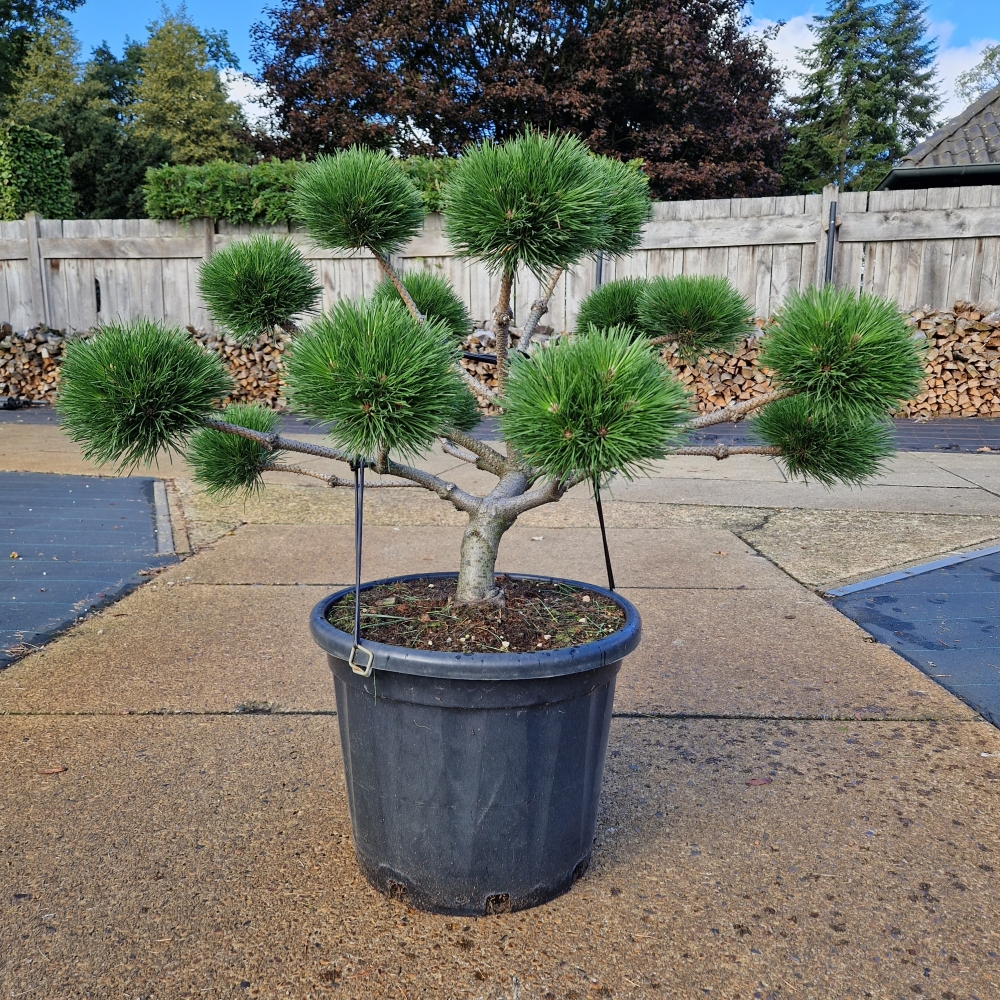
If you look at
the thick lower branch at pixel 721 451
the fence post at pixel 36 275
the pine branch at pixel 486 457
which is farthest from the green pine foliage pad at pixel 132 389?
the fence post at pixel 36 275

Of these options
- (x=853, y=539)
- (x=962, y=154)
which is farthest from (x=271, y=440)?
(x=962, y=154)

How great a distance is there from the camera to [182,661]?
327cm

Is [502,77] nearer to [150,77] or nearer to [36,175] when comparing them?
[36,175]

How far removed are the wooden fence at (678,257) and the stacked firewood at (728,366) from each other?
0.33 meters

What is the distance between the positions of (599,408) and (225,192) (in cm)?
950

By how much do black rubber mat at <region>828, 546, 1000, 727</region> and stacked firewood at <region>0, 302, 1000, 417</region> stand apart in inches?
155

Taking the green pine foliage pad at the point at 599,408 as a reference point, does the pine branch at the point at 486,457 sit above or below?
below

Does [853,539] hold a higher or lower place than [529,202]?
lower

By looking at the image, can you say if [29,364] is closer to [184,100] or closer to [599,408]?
[599,408]

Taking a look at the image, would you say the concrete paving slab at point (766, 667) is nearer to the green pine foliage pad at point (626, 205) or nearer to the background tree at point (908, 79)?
the green pine foliage pad at point (626, 205)

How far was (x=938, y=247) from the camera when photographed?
869 centimetres

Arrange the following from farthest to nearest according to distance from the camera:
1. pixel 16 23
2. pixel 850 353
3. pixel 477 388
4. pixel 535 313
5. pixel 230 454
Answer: pixel 16 23, pixel 230 454, pixel 535 313, pixel 477 388, pixel 850 353

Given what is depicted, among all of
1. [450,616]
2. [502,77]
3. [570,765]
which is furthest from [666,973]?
[502,77]

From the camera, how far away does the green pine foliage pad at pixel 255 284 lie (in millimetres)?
2227
